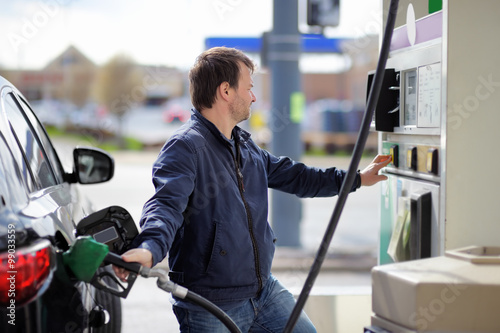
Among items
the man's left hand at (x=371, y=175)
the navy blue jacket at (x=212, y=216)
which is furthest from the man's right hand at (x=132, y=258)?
the man's left hand at (x=371, y=175)

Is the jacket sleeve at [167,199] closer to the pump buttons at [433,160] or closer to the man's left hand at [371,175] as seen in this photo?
the man's left hand at [371,175]

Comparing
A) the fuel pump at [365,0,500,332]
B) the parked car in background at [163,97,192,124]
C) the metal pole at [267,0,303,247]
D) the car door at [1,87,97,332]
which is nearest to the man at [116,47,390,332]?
the car door at [1,87,97,332]

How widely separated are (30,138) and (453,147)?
6.10ft

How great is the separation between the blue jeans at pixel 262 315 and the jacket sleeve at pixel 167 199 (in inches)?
16.8

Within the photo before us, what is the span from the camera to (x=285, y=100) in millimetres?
8898

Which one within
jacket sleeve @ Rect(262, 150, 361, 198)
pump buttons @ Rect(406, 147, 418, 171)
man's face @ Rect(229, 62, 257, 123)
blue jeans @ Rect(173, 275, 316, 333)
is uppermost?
man's face @ Rect(229, 62, 257, 123)

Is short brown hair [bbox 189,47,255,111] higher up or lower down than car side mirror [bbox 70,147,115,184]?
higher up

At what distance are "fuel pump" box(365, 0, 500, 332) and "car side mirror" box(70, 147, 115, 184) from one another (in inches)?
58.5

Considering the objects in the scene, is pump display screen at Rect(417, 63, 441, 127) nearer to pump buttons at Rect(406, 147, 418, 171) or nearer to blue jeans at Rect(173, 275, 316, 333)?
pump buttons at Rect(406, 147, 418, 171)

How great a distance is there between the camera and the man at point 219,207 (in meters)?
2.65

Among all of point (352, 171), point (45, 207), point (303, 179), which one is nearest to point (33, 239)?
point (45, 207)

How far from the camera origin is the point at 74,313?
6.95 ft

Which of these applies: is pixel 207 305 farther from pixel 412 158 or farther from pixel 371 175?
pixel 412 158

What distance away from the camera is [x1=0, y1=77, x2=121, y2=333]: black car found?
1.79m
